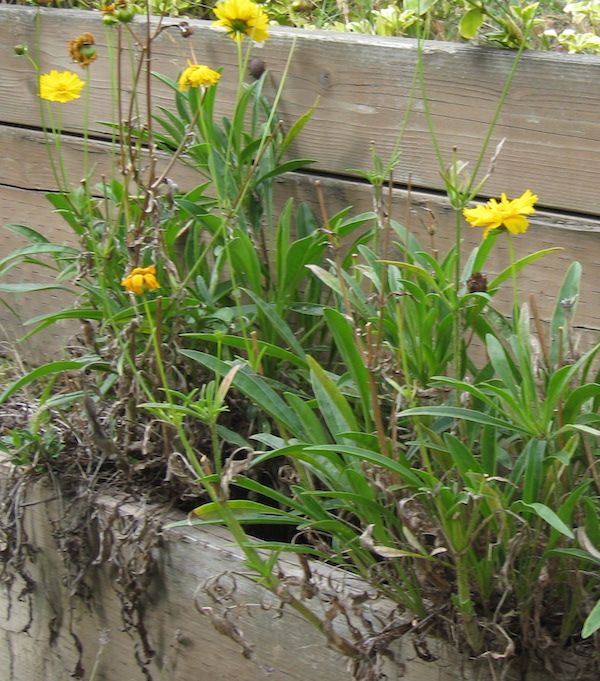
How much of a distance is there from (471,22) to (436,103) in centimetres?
13

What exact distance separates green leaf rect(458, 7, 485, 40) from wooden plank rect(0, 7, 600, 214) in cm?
2

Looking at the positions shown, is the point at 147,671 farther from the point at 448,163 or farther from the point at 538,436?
the point at 448,163

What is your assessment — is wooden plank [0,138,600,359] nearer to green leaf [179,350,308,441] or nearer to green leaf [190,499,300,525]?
green leaf [179,350,308,441]

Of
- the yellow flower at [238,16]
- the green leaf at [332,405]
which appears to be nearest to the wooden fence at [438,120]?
the yellow flower at [238,16]

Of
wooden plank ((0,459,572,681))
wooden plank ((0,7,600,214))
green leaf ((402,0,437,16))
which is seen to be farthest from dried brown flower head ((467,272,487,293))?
green leaf ((402,0,437,16))

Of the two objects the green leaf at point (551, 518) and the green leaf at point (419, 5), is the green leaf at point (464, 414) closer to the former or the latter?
the green leaf at point (551, 518)

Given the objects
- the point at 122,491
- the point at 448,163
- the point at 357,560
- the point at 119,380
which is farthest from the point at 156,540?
the point at 448,163

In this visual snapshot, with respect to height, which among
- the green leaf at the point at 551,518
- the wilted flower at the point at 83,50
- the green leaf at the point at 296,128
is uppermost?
the wilted flower at the point at 83,50

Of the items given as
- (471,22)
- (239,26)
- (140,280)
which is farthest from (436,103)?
(140,280)

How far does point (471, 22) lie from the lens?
1356mm

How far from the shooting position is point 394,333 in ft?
4.10

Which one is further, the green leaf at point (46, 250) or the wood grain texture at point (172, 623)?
the green leaf at point (46, 250)

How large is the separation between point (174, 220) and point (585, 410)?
29.6 inches

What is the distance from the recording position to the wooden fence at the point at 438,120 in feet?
4.29
